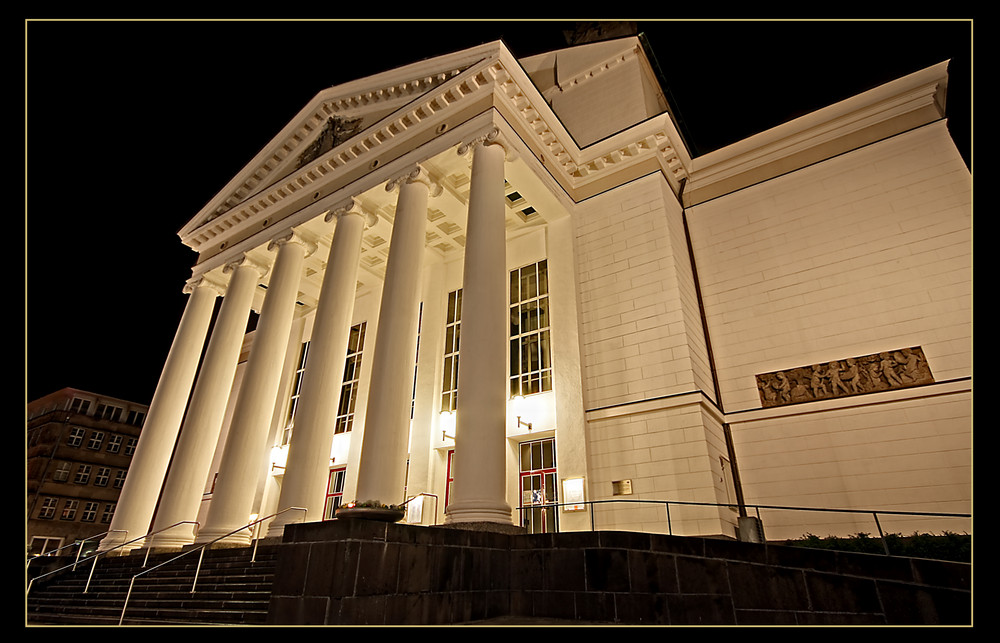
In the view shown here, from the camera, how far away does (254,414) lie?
14.4m

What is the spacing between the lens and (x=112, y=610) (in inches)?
375

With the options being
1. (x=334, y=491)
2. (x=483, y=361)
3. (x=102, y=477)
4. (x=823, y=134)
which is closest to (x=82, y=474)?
(x=102, y=477)

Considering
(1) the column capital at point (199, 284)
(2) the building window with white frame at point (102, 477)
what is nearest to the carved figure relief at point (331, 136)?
(1) the column capital at point (199, 284)

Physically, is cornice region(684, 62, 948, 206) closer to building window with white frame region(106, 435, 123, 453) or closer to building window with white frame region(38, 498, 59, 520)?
building window with white frame region(38, 498, 59, 520)

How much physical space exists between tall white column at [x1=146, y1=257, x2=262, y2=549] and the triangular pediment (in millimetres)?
3568

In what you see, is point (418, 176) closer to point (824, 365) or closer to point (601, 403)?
point (601, 403)

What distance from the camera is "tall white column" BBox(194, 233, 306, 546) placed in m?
13.2

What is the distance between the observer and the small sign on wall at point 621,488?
1295 cm

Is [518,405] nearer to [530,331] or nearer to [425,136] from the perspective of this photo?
[530,331]

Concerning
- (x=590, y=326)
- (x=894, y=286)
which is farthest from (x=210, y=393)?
(x=894, y=286)

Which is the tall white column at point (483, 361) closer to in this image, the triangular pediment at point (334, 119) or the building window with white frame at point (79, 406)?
the triangular pediment at point (334, 119)

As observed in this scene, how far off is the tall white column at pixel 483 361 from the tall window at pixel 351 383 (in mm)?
8709

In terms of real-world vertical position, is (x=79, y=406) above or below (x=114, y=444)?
above

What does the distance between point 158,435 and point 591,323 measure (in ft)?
46.2
